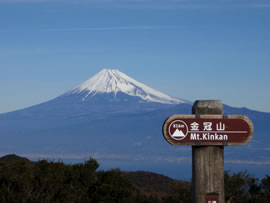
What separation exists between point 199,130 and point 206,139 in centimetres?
16

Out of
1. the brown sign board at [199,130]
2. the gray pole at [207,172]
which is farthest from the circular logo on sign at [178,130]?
the gray pole at [207,172]

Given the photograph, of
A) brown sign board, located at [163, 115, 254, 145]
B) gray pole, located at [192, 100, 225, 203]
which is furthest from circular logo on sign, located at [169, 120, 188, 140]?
gray pole, located at [192, 100, 225, 203]

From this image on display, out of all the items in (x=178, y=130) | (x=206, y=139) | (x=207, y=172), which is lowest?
(x=207, y=172)

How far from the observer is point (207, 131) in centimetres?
815

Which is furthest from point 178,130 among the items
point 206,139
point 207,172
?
point 207,172

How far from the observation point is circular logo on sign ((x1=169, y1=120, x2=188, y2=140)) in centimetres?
815

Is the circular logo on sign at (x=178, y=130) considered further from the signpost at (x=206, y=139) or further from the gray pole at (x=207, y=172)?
the gray pole at (x=207, y=172)

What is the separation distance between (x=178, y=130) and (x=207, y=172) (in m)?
0.73

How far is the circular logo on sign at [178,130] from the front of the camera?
815cm

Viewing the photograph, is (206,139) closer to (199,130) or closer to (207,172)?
(199,130)

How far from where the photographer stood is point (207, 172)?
26.6 feet

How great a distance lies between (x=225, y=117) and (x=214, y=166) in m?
0.73

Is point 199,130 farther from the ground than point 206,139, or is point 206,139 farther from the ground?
point 199,130

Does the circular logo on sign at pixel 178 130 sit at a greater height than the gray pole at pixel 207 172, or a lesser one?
greater
